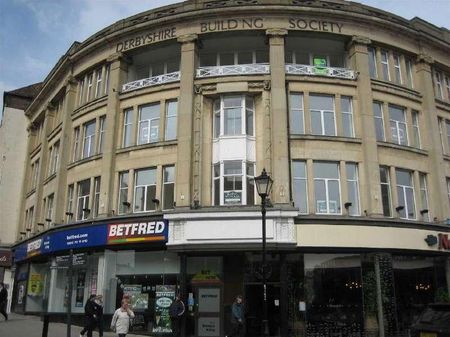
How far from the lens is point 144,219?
21.6m

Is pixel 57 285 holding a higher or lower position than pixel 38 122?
lower

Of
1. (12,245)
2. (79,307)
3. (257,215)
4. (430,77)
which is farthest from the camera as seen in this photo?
(12,245)

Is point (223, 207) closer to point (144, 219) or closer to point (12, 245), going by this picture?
point (144, 219)

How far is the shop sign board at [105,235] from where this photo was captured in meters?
21.0

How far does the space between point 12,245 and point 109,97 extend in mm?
17073

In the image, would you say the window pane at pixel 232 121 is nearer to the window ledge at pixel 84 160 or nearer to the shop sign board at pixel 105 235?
the shop sign board at pixel 105 235

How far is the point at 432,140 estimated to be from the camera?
24328mm

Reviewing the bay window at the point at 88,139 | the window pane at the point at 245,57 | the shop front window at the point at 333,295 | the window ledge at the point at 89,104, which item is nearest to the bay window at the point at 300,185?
the shop front window at the point at 333,295

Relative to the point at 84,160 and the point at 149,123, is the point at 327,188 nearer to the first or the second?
the point at 149,123

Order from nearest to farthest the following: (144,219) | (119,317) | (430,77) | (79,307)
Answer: (119,317) < (144,219) < (79,307) < (430,77)

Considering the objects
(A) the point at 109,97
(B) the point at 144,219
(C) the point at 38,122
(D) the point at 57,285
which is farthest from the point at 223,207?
(C) the point at 38,122

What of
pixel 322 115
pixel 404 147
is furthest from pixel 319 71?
pixel 404 147

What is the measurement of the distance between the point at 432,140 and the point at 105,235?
16441 millimetres

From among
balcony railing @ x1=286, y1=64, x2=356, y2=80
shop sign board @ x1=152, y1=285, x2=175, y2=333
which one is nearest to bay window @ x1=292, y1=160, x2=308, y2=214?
balcony railing @ x1=286, y1=64, x2=356, y2=80
